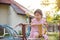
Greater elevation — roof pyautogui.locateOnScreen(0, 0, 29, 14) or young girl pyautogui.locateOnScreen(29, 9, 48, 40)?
roof pyautogui.locateOnScreen(0, 0, 29, 14)

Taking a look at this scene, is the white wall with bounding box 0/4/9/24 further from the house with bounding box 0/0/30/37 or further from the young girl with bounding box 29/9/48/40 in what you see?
the young girl with bounding box 29/9/48/40

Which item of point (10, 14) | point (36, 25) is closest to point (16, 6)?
point (10, 14)

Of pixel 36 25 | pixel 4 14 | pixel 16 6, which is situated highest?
pixel 16 6

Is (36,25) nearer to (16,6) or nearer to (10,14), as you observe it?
(10,14)

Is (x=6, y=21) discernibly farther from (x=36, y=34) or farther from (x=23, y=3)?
(x=36, y=34)

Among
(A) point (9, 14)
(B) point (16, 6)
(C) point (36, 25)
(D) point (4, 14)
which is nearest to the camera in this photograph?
(C) point (36, 25)

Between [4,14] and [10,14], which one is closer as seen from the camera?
[4,14]

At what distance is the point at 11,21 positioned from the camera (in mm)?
15516

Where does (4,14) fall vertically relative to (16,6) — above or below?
below

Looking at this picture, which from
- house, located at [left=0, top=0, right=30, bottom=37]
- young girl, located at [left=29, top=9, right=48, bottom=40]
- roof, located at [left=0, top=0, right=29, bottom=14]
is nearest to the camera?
young girl, located at [left=29, top=9, right=48, bottom=40]

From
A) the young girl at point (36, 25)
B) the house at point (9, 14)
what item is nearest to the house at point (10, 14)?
the house at point (9, 14)

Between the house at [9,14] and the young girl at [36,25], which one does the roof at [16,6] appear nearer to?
the house at [9,14]

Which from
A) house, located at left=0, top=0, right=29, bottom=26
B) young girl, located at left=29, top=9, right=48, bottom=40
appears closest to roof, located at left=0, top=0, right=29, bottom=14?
house, located at left=0, top=0, right=29, bottom=26

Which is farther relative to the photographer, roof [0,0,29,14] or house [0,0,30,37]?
house [0,0,30,37]
